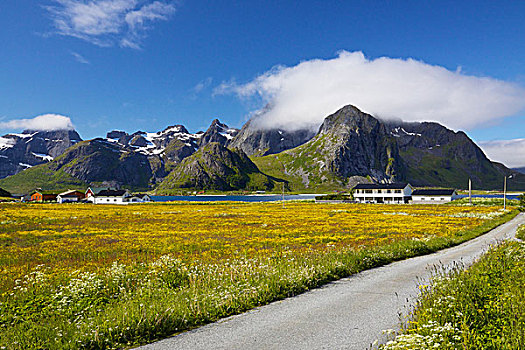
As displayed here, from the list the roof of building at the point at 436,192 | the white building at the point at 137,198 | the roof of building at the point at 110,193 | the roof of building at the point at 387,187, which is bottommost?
the white building at the point at 137,198

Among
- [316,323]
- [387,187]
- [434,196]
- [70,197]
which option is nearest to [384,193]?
[387,187]

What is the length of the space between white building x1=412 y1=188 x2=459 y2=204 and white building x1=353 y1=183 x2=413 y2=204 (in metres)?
5.51

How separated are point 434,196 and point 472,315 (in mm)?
158561

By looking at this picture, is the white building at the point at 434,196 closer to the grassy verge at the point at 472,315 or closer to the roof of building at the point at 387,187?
the roof of building at the point at 387,187

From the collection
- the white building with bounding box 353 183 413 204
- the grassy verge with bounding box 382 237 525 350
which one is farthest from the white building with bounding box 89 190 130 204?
the grassy verge with bounding box 382 237 525 350

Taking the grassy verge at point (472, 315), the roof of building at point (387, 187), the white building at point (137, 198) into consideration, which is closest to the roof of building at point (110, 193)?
the white building at point (137, 198)

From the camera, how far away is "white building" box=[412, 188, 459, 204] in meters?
→ 143

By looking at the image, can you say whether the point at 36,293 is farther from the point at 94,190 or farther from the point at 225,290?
the point at 94,190

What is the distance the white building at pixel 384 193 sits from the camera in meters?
156

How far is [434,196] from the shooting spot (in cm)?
14712

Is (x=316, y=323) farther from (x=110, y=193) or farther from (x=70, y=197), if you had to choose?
(x=70, y=197)

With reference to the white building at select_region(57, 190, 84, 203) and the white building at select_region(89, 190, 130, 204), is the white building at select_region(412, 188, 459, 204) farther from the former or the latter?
the white building at select_region(57, 190, 84, 203)

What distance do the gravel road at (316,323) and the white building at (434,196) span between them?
14978 centimetres

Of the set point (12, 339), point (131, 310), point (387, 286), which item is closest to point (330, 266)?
point (387, 286)
